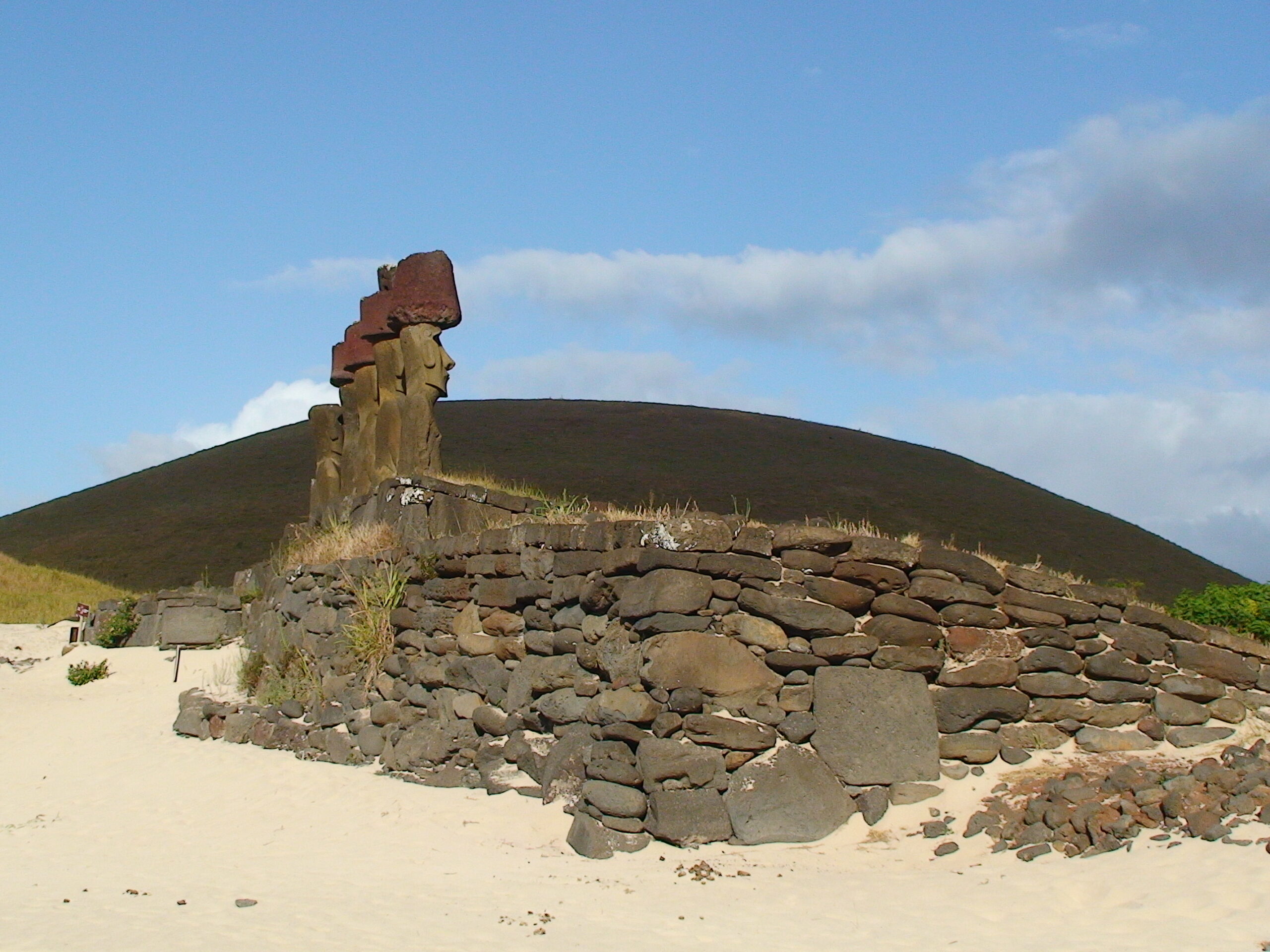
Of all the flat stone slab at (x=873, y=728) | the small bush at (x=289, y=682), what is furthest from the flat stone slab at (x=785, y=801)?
the small bush at (x=289, y=682)

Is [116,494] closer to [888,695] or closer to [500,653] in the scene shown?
[500,653]

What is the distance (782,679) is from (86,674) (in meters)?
11.7

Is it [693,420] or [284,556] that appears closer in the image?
[284,556]

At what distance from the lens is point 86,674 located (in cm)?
1575

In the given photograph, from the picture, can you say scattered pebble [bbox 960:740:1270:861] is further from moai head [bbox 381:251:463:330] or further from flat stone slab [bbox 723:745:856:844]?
moai head [bbox 381:251:463:330]

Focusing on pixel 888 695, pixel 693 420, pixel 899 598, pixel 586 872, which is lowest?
pixel 586 872

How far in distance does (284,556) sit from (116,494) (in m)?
31.3

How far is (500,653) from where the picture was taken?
9.30 m

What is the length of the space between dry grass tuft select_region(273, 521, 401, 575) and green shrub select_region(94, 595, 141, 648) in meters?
4.22

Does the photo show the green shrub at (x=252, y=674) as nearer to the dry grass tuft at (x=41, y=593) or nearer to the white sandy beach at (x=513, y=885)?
the white sandy beach at (x=513, y=885)

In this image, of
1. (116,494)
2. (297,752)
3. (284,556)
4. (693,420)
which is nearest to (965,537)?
(693,420)

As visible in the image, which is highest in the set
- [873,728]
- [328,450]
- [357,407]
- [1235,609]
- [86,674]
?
[357,407]

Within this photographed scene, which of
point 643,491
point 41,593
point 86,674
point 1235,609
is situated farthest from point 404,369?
point 643,491

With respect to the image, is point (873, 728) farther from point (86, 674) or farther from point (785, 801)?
point (86, 674)
